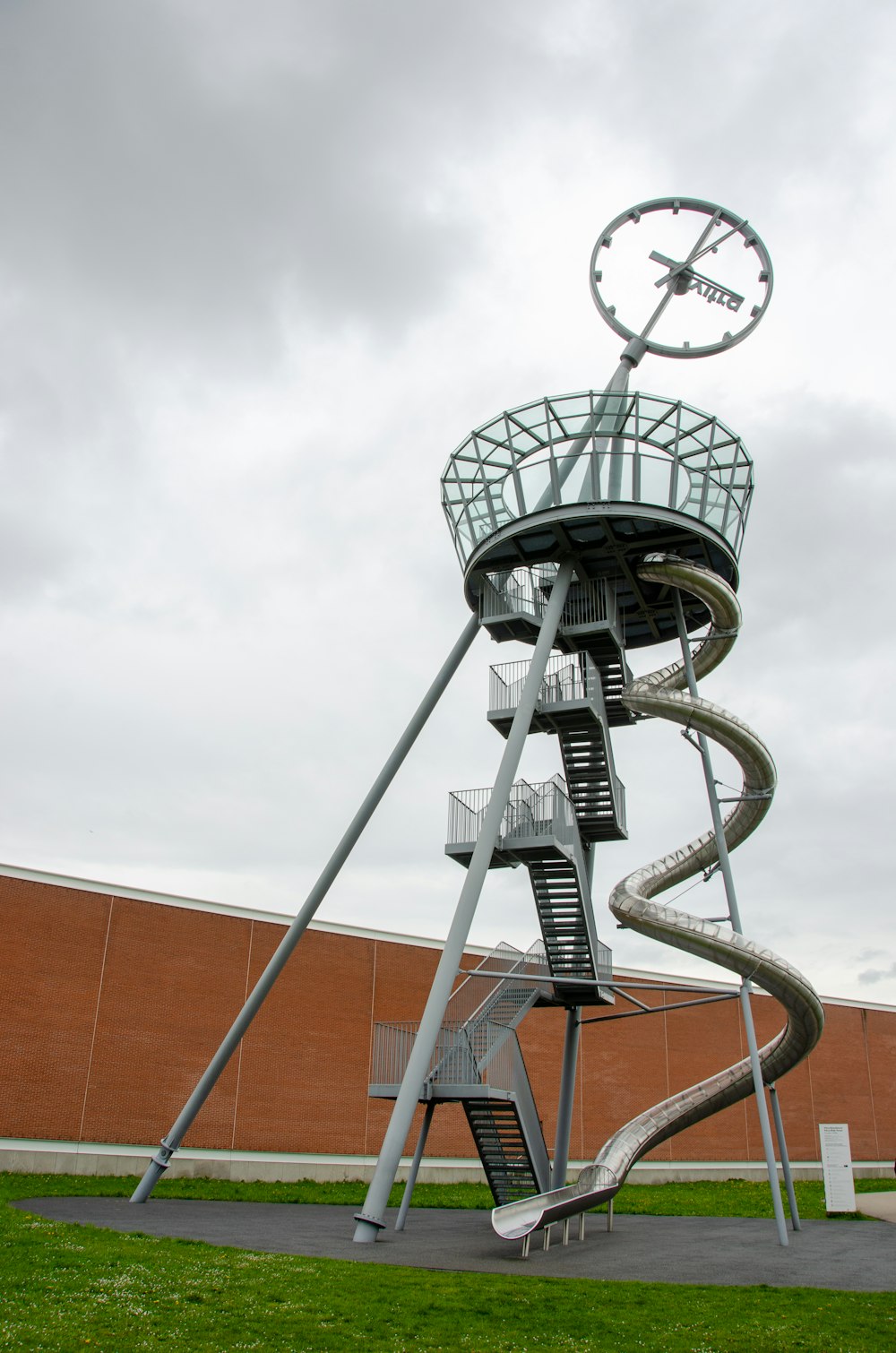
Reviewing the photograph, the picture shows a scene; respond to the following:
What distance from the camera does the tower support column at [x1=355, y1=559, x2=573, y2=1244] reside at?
15.2 m

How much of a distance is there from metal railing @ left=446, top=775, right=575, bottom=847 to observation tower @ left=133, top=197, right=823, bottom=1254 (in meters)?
0.04

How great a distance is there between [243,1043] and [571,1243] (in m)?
16.8

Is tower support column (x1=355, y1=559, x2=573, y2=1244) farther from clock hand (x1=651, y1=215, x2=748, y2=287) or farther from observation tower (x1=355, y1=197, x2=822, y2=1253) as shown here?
clock hand (x1=651, y1=215, x2=748, y2=287)

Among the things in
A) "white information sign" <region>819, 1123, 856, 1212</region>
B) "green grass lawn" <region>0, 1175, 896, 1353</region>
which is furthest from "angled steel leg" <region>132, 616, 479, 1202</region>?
"white information sign" <region>819, 1123, 856, 1212</region>

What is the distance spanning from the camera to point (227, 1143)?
30797 millimetres

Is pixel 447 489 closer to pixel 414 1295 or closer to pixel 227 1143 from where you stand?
pixel 414 1295

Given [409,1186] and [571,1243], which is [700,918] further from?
[409,1186]

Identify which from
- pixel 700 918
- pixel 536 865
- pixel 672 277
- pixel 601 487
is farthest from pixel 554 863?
pixel 672 277

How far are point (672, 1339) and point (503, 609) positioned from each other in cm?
1463

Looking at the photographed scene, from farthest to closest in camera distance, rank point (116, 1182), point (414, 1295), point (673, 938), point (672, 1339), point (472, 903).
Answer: point (116, 1182) → point (673, 938) → point (472, 903) → point (414, 1295) → point (672, 1339)

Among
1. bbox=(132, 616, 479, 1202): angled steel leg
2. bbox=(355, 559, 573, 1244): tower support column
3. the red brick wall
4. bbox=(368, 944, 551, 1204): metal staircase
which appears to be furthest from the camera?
the red brick wall

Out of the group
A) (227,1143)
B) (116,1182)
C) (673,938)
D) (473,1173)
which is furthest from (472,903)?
(473,1173)

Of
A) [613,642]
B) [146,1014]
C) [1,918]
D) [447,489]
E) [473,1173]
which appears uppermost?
[447,489]

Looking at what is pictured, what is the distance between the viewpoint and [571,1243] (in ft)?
56.0
